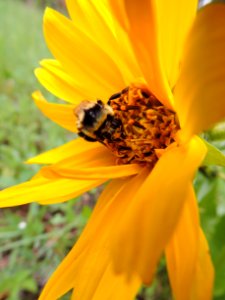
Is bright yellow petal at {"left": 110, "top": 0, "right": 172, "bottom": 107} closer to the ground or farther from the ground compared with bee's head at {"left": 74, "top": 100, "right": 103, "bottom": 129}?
farther from the ground

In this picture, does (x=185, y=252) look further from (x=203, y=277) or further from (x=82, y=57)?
(x=82, y=57)

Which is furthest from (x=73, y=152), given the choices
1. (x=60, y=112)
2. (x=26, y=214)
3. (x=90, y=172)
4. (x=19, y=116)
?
(x=19, y=116)

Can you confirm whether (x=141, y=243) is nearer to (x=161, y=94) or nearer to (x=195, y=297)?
(x=195, y=297)

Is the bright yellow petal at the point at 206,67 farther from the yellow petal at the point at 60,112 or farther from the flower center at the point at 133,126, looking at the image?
the yellow petal at the point at 60,112

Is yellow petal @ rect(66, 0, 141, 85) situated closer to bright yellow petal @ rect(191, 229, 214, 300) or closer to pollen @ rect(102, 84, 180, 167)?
pollen @ rect(102, 84, 180, 167)

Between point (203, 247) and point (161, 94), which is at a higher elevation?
point (161, 94)

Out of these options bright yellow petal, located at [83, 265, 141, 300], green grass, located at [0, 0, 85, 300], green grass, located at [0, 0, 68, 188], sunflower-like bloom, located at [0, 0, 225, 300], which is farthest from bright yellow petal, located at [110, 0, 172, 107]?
green grass, located at [0, 0, 68, 188]

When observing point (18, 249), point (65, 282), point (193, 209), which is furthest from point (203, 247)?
point (18, 249)
